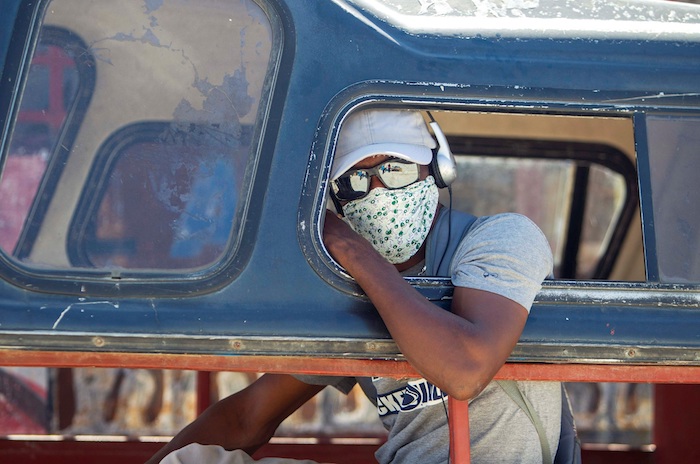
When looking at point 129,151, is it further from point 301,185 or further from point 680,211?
point 680,211

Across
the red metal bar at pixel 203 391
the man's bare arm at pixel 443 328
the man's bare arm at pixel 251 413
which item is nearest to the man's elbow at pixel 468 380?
the man's bare arm at pixel 443 328

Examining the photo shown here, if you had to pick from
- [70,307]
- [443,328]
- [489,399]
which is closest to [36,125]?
[70,307]

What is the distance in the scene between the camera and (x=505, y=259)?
174cm

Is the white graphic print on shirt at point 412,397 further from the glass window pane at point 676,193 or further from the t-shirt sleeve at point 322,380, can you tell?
the glass window pane at point 676,193

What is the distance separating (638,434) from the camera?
19.9ft

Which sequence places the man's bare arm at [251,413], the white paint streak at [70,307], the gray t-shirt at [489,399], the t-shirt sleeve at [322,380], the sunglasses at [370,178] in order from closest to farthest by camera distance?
1. the white paint streak at [70,307]
2. the gray t-shirt at [489,399]
3. the sunglasses at [370,178]
4. the t-shirt sleeve at [322,380]
5. the man's bare arm at [251,413]

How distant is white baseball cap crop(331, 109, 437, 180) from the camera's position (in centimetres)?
181

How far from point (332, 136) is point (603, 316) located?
634 millimetres

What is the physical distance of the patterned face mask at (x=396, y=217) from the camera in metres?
1.88

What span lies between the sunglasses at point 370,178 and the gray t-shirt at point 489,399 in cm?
19

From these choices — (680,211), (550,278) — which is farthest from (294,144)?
(680,211)

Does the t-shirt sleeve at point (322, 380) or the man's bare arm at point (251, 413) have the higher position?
the t-shirt sleeve at point (322, 380)

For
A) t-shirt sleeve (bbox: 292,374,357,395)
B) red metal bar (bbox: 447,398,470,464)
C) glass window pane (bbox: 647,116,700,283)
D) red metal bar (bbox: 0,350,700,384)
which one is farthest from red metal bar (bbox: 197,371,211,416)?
glass window pane (bbox: 647,116,700,283)

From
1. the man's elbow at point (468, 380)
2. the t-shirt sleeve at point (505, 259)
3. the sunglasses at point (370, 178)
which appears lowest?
the man's elbow at point (468, 380)
